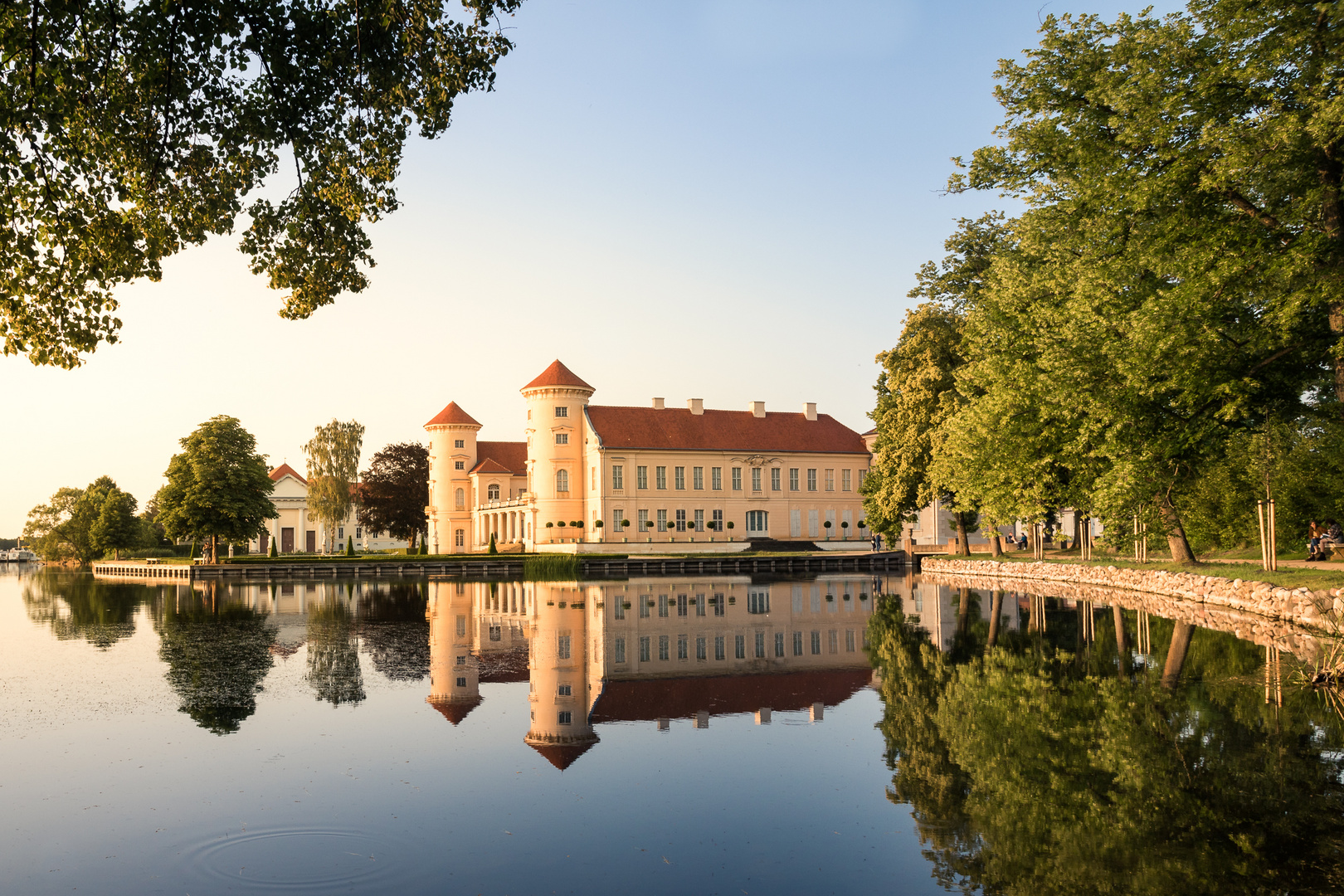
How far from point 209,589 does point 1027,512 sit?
108ft

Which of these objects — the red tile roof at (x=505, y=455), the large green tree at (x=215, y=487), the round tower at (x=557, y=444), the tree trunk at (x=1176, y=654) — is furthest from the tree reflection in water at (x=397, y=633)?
the red tile roof at (x=505, y=455)

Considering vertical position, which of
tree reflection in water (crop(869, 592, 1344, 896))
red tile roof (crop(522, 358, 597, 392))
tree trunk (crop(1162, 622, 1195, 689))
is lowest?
tree trunk (crop(1162, 622, 1195, 689))

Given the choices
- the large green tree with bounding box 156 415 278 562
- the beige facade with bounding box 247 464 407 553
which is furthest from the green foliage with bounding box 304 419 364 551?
the beige facade with bounding box 247 464 407 553

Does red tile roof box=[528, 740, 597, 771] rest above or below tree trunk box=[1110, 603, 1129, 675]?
above

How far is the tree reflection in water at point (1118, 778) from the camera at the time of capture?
561 cm

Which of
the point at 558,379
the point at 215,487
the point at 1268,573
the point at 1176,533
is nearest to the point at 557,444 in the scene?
the point at 558,379

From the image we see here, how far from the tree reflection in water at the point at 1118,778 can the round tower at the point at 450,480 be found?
6254 centimetres

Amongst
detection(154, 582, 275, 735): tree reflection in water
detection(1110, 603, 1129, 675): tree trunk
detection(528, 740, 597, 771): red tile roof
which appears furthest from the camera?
detection(1110, 603, 1129, 675): tree trunk

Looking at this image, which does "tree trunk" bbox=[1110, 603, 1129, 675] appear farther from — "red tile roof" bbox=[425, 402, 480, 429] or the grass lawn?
"red tile roof" bbox=[425, 402, 480, 429]

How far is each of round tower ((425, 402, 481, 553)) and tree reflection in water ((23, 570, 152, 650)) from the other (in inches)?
994

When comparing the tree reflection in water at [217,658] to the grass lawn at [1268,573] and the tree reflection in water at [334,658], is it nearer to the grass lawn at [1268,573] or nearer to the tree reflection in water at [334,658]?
the tree reflection in water at [334,658]

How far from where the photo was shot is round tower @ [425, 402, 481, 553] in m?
72.4

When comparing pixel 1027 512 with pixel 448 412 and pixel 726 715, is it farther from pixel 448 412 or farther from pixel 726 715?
pixel 448 412

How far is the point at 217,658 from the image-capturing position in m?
16.4
